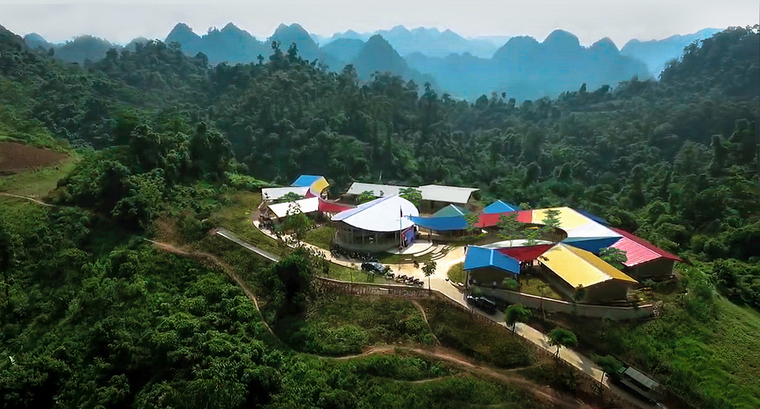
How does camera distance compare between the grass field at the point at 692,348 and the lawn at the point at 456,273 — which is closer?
the grass field at the point at 692,348

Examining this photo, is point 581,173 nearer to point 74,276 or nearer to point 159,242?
point 159,242

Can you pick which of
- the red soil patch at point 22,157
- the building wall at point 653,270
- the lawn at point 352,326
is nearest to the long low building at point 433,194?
the building wall at point 653,270

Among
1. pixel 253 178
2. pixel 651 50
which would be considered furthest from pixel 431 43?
pixel 253 178

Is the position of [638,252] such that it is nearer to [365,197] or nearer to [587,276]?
[587,276]

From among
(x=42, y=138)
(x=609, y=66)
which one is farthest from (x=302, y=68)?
(x=609, y=66)

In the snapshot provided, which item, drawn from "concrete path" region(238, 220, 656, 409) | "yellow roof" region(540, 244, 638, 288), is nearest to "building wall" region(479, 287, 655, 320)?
"yellow roof" region(540, 244, 638, 288)

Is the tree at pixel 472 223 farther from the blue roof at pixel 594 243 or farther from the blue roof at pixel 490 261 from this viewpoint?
the blue roof at pixel 594 243

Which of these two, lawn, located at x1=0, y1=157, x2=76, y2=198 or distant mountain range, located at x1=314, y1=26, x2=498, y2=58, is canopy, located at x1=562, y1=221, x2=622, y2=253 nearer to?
lawn, located at x1=0, y1=157, x2=76, y2=198
